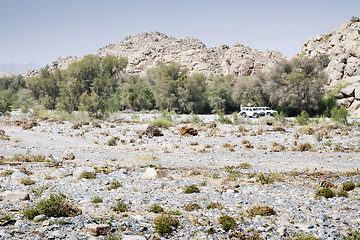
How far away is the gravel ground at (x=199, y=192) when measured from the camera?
18.8ft

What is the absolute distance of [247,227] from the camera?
19.4 feet

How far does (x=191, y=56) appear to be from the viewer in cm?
10312

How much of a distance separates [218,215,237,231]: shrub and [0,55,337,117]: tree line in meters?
26.8

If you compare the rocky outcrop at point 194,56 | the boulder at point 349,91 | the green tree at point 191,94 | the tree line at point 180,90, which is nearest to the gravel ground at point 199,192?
the tree line at point 180,90

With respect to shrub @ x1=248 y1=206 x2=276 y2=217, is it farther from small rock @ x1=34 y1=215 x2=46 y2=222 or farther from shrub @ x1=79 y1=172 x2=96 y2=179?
shrub @ x1=79 y1=172 x2=96 y2=179

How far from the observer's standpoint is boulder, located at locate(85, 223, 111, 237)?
545 cm

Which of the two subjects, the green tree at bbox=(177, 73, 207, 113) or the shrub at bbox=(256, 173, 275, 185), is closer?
the shrub at bbox=(256, 173, 275, 185)

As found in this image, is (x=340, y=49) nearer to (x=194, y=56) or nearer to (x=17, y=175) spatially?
(x=194, y=56)

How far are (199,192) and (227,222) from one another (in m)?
2.53

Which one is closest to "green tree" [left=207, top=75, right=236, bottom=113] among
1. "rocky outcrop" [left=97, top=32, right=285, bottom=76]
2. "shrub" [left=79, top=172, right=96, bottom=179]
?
"rocky outcrop" [left=97, top=32, right=285, bottom=76]

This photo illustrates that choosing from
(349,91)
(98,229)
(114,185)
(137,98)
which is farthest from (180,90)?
(98,229)

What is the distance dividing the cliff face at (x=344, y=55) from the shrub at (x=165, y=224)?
38.8m

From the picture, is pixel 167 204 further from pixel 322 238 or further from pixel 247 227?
pixel 322 238

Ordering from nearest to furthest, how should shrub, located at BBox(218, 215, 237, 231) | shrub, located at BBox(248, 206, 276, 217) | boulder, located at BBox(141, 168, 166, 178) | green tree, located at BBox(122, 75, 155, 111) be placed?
1. shrub, located at BBox(218, 215, 237, 231)
2. shrub, located at BBox(248, 206, 276, 217)
3. boulder, located at BBox(141, 168, 166, 178)
4. green tree, located at BBox(122, 75, 155, 111)
